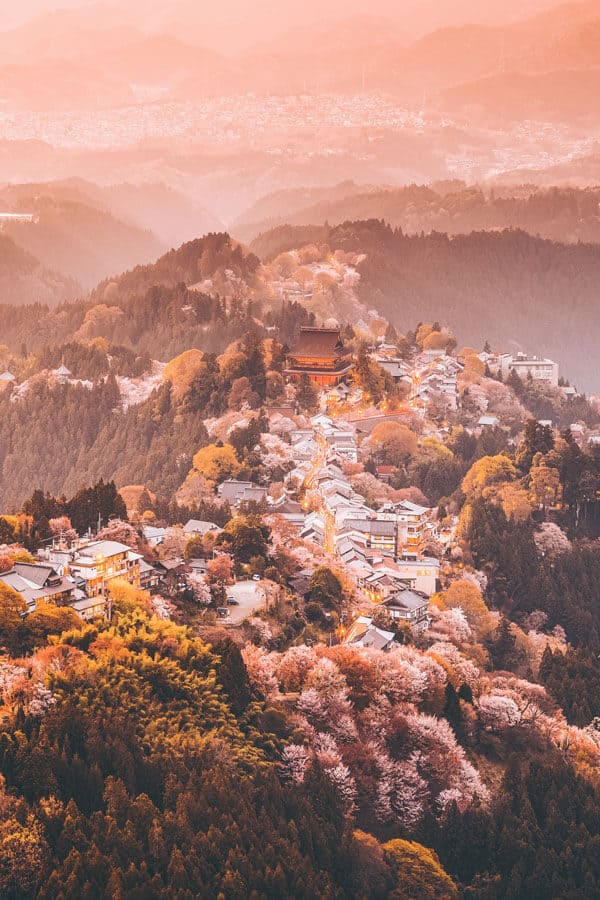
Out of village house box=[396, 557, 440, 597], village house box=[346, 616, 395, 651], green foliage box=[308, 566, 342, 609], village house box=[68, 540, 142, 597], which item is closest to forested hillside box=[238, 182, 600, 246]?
village house box=[396, 557, 440, 597]

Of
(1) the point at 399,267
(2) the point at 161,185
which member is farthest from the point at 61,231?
(1) the point at 399,267

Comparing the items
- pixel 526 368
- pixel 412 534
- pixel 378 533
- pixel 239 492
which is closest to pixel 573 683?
pixel 412 534

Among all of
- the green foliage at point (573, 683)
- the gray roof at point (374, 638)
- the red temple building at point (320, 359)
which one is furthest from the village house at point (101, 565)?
the red temple building at point (320, 359)

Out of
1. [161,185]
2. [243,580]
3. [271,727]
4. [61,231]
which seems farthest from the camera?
[161,185]

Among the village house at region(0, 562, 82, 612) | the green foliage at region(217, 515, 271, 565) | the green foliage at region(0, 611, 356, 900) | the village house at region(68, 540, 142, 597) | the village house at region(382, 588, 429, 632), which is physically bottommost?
the village house at region(382, 588, 429, 632)

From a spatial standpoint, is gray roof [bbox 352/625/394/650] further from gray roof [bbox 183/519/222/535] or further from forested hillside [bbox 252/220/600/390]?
forested hillside [bbox 252/220/600/390]

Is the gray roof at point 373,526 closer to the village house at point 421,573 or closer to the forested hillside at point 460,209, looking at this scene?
the village house at point 421,573

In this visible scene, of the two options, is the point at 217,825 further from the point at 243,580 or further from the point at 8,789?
the point at 243,580
